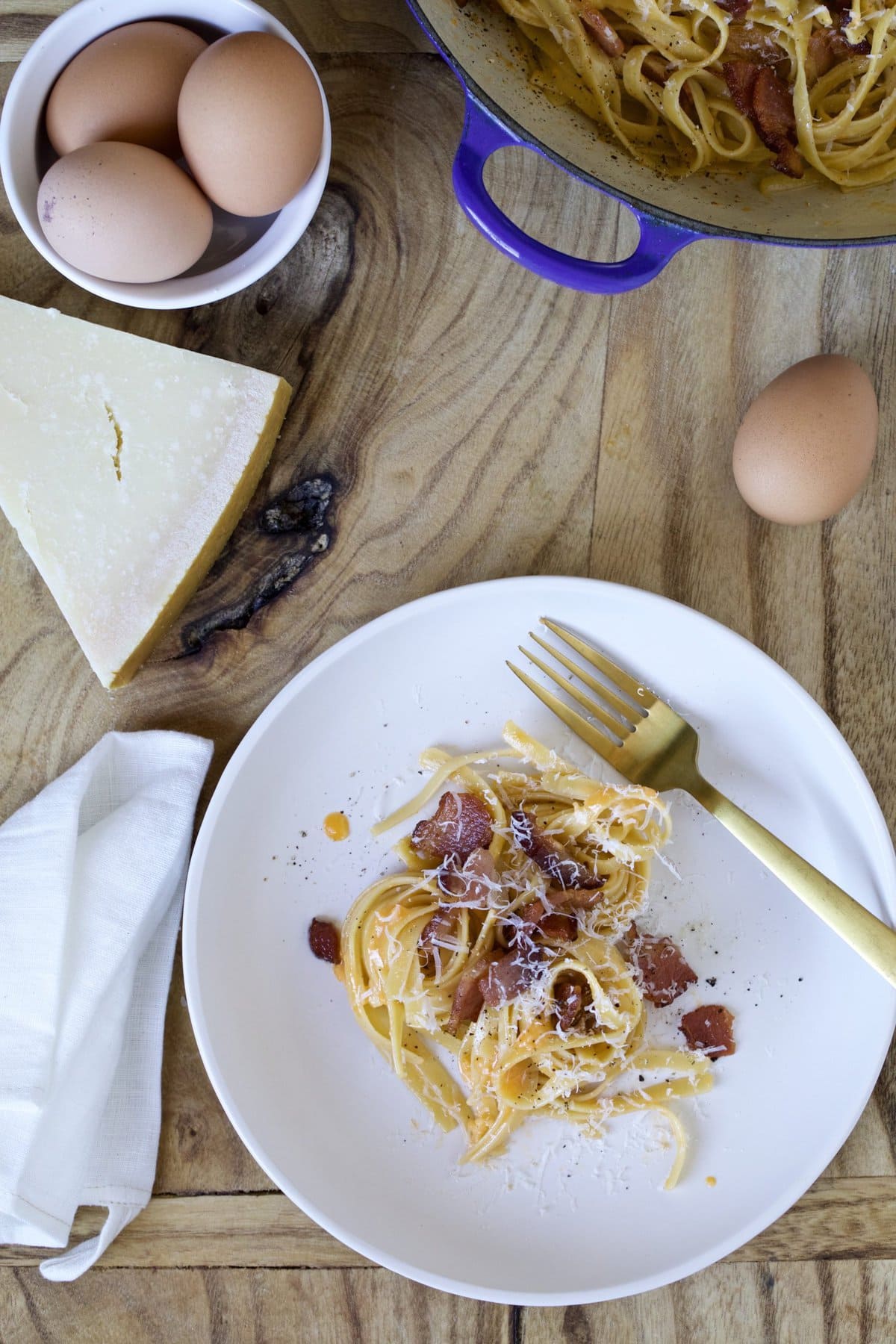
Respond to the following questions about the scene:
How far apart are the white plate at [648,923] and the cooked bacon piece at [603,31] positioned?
51 centimetres

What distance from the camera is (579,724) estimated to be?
110 centimetres

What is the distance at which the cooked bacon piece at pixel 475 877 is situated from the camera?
1086 mm

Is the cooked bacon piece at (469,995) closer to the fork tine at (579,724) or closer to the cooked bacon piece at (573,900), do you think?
the cooked bacon piece at (573,900)

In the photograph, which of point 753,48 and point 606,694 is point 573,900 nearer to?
point 606,694

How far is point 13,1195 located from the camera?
1.09 metres

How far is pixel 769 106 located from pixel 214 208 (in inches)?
21.6

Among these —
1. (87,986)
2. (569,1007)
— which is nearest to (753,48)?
(569,1007)

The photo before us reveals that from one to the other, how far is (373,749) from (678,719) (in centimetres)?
32

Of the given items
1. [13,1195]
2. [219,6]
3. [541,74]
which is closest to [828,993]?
[13,1195]

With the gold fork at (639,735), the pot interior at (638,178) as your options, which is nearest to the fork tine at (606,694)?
the gold fork at (639,735)

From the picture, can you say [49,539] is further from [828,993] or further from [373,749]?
[828,993]

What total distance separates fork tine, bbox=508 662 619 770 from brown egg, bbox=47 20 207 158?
2.04 ft

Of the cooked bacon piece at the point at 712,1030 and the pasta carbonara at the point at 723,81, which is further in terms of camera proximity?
the cooked bacon piece at the point at 712,1030

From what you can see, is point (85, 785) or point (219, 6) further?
point (85, 785)
